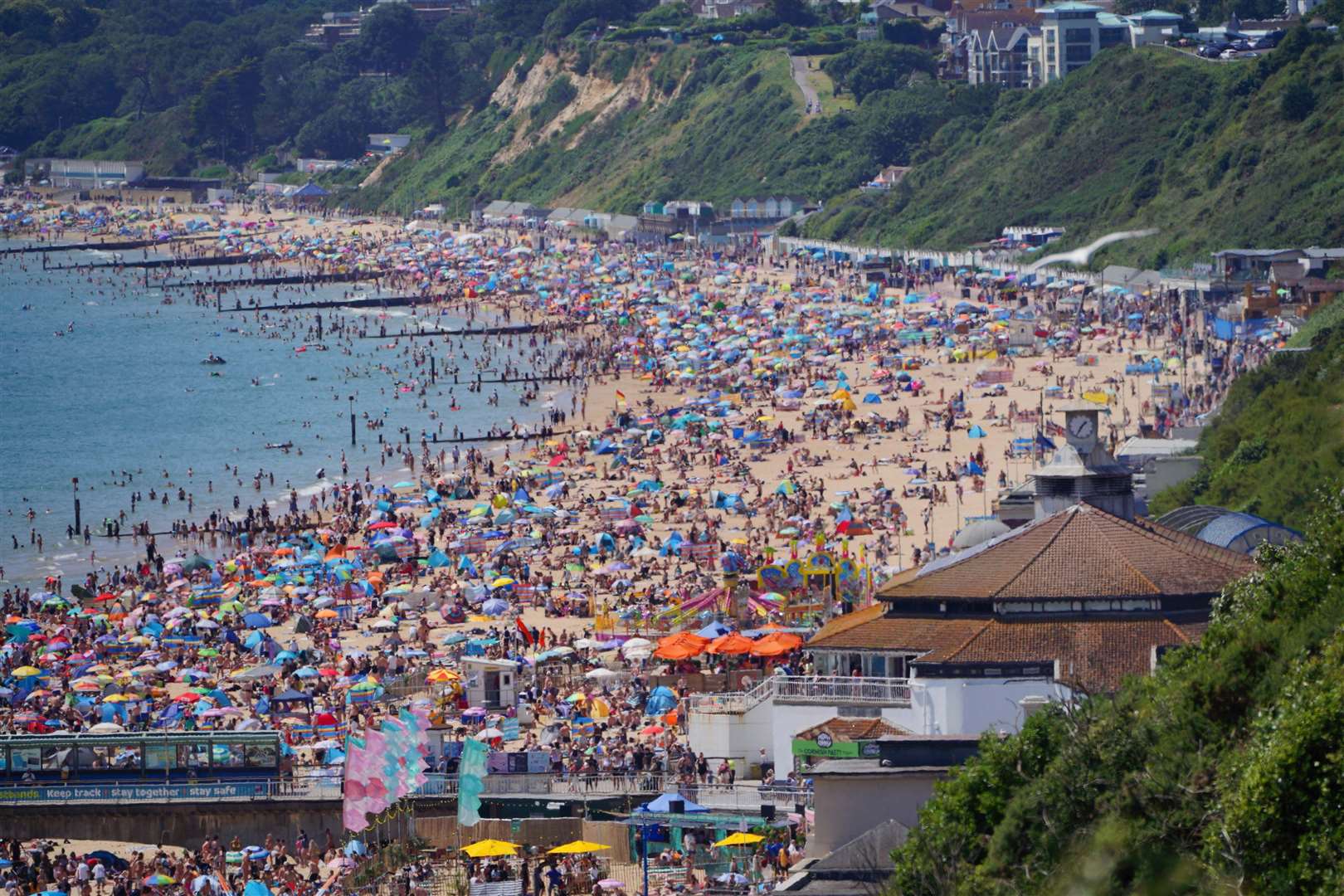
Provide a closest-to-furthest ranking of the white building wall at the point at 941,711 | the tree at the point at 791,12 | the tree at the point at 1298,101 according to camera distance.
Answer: the white building wall at the point at 941,711
the tree at the point at 1298,101
the tree at the point at 791,12

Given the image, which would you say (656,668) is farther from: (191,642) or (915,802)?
(915,802)

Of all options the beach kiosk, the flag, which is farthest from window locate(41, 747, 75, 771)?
the beach kiosk

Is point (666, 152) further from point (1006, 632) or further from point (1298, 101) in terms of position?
point (1006, 632)

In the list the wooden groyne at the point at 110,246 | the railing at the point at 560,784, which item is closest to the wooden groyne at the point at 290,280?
the wooden groyne at the point at 110,246

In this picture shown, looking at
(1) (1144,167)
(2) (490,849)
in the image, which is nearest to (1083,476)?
(2) (490,849)

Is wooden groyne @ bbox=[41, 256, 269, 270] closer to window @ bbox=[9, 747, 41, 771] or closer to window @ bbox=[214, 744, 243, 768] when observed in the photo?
window @ bbox=[9, 747, 41, 771]

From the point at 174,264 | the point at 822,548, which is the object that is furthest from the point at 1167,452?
the point at 174,264

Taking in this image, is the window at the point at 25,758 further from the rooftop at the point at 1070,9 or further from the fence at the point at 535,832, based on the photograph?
the rooftop at the point at 1070,9
